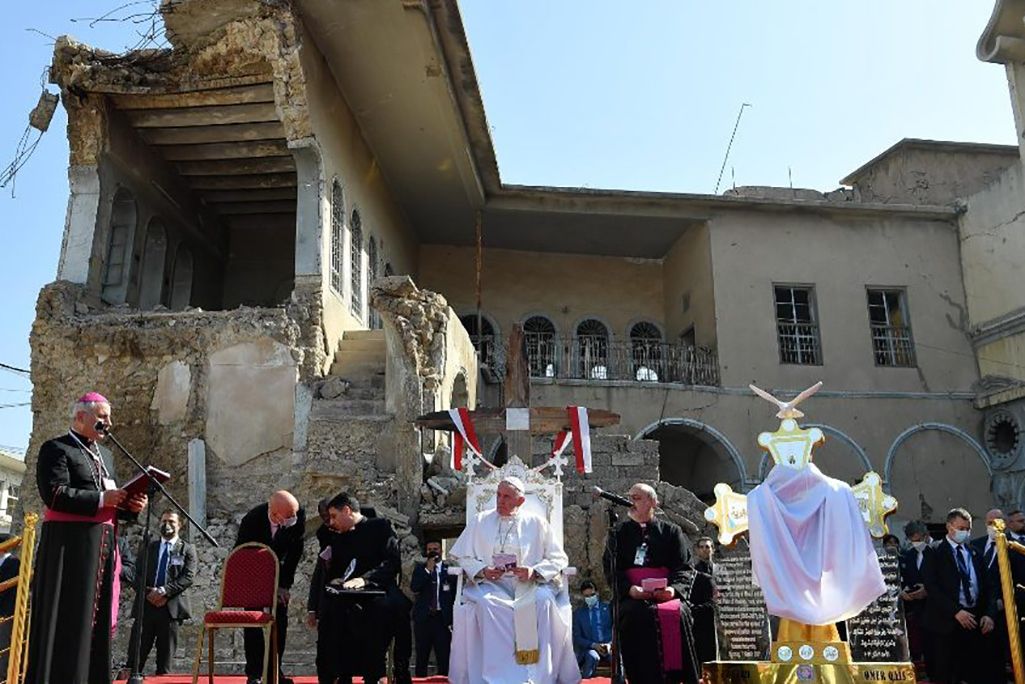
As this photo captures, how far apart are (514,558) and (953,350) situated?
1573 centimetres

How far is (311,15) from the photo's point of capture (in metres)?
14.0

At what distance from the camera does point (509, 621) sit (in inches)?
260

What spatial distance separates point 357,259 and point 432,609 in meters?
8.42

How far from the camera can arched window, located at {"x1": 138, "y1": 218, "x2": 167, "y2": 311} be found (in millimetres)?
16297

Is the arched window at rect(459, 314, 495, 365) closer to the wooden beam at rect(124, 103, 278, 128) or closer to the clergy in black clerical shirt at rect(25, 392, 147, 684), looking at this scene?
the wooden beam at rect(124, 103, 278, 128)

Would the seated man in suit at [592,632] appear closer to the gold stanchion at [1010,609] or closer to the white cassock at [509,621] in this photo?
the white cassock at [509,621]

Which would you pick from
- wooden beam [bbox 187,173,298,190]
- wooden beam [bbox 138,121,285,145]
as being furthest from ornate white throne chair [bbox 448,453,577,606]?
wooden beam [bbox 187,173,298,190]

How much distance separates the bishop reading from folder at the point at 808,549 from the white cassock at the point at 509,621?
1630 millimetres

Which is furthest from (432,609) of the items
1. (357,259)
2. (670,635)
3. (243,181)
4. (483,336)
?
(483,336)

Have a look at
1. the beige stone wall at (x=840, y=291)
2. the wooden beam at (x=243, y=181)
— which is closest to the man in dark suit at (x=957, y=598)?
the beige stone wall at (x=840, y=291)

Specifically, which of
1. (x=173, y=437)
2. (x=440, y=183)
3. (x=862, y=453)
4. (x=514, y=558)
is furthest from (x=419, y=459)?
(x=862, y=453)

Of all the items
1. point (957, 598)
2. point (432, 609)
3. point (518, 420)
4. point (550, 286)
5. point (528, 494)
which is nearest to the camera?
point (957, 598)

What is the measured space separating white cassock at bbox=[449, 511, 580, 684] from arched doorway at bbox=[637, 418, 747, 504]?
9912 millimetres

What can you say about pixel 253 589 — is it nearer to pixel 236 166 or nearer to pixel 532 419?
pixel 532 419
